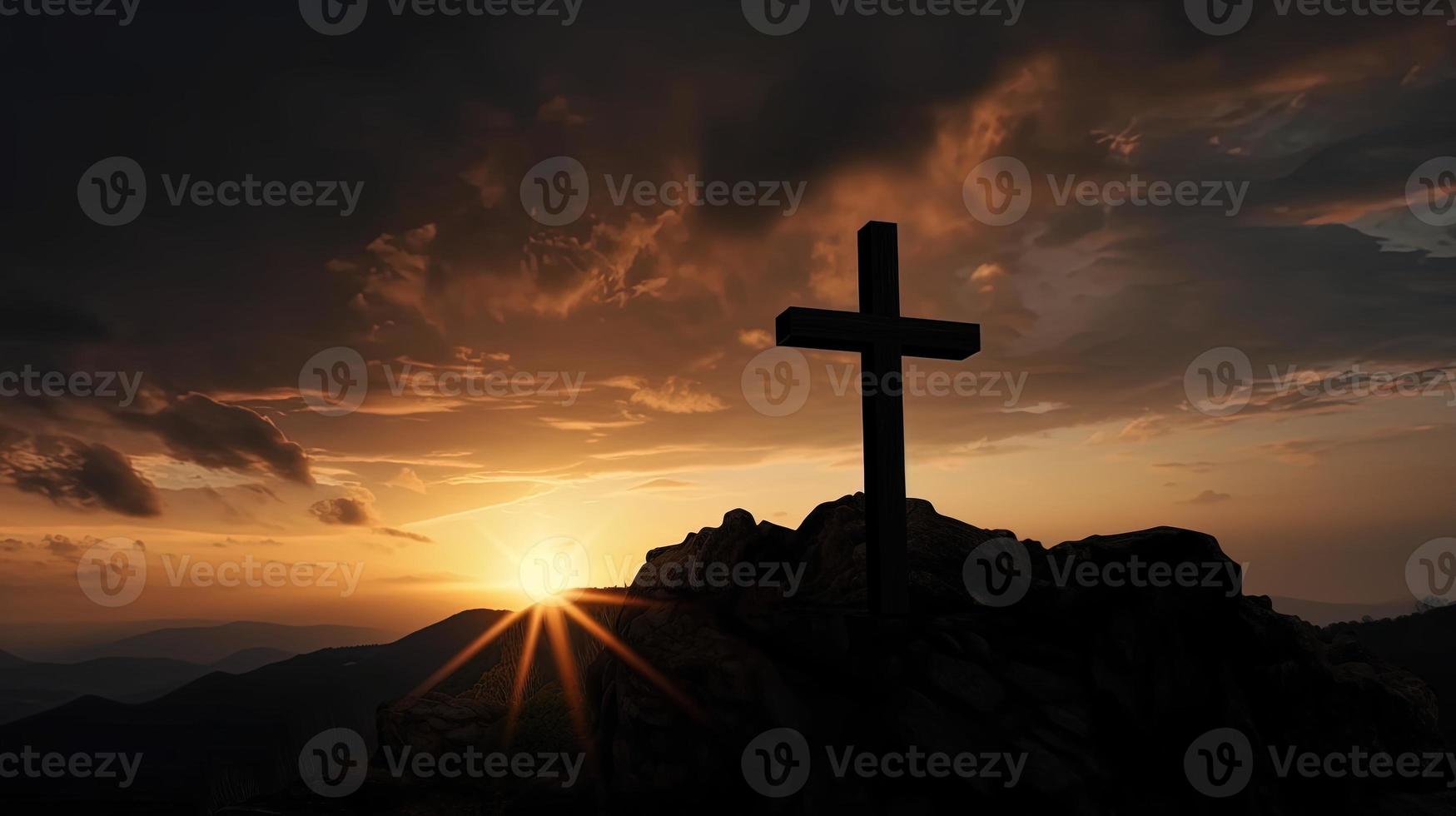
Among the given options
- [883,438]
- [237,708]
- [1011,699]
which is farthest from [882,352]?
[237,708]

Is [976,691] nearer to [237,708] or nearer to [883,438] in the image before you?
[883,438]

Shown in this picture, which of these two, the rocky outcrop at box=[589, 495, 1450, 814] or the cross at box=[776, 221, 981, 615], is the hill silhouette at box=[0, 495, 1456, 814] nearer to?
the rocky outcrop at box=[589, 495, 1450, 814]

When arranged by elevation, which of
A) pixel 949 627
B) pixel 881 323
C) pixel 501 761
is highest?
pixel 881 323

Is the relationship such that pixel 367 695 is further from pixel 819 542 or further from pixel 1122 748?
pixel 1122 748

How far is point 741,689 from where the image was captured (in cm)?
973

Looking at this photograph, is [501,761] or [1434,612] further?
[1434,612]

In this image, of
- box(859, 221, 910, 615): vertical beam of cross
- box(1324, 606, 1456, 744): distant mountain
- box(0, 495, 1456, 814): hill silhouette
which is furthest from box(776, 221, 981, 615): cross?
box(1324, 606, 1456, 744): distant mountain

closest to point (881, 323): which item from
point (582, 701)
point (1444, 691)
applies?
point (582, 701)

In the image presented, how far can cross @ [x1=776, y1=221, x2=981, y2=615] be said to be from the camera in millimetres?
10523

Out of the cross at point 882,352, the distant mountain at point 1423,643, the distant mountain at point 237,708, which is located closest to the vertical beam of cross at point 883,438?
the cross at point 882,352

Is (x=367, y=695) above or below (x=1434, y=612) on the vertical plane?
below

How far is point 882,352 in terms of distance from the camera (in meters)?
11.2

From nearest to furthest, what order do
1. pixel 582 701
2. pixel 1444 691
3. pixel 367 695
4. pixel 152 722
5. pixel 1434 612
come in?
1. pixel 582 701
2. pixel 1444 691
3. pixel 1434 612
4. pixel 367 695
5. pixel 152 722

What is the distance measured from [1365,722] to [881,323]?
8.07 metres
